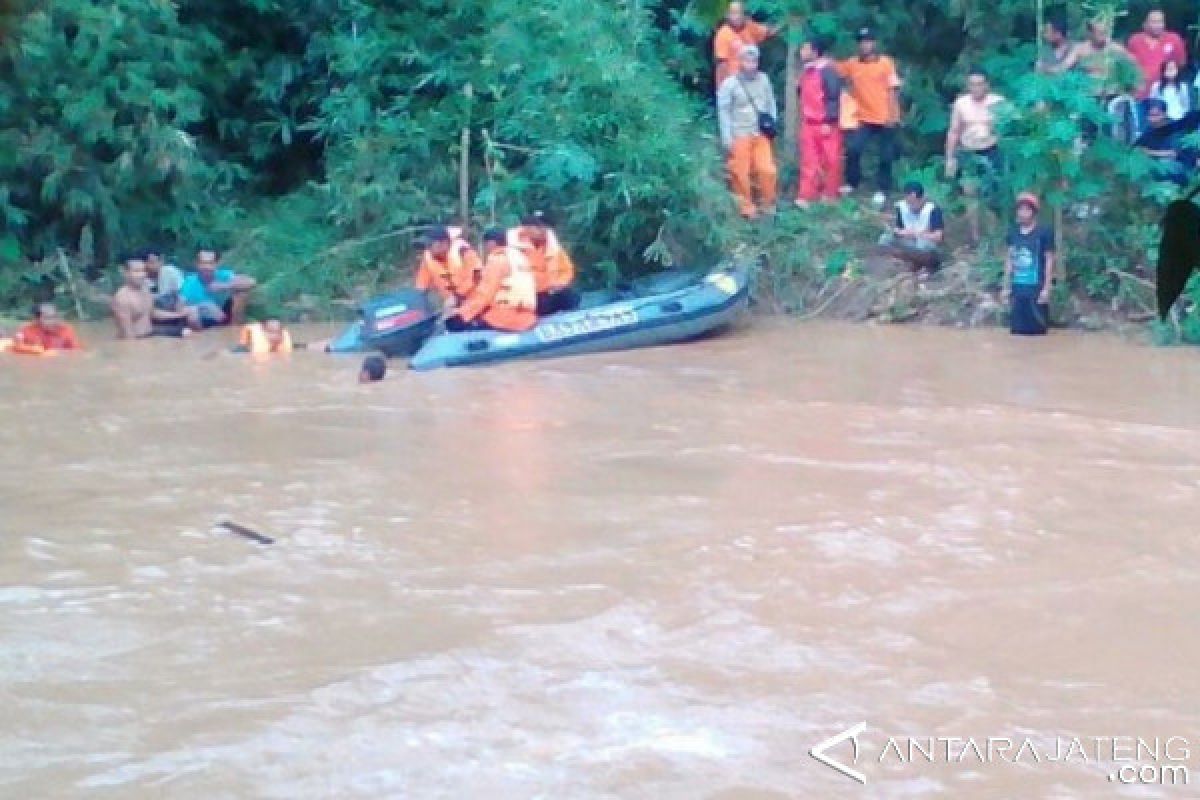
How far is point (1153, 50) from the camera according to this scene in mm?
12789

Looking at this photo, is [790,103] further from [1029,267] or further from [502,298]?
[502,298]

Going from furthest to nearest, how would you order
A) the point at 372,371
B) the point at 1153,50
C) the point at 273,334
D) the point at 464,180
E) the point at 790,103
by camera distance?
the point at 790,103 < the point at 464,180 < the point at 1153,50 < the point at 273,334 < the point at 372,371

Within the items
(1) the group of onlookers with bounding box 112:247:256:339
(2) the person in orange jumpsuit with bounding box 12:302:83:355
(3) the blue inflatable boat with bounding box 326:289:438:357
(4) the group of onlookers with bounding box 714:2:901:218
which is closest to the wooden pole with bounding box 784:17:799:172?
(4) the group of onlookers with bounding box 714:2:901:218

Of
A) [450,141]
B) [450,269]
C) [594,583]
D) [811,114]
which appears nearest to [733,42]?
[811,114]

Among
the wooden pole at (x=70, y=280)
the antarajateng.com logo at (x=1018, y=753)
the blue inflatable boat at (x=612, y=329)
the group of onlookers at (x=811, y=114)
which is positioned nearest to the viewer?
the antarajateng.com logo at (x=1018, y=753)

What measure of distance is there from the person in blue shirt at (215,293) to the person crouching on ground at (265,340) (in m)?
1.36

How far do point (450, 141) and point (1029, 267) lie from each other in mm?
4953

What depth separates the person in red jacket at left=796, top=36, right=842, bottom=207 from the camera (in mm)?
14109

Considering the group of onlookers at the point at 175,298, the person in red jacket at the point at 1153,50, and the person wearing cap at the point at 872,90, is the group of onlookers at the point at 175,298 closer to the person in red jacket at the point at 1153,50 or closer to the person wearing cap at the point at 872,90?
the person wearing cap at the point at 872,90

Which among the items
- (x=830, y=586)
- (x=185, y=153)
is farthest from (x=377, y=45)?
(x=830, y=586)

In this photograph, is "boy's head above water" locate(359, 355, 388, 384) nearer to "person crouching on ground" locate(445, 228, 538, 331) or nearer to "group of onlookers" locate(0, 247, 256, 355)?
"person crouching on ground" locate(445, 228, 538, 331)

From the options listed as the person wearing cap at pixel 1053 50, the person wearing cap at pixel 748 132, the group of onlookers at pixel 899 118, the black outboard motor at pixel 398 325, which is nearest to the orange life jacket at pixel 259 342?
the black outboard motor at pixel 398 325

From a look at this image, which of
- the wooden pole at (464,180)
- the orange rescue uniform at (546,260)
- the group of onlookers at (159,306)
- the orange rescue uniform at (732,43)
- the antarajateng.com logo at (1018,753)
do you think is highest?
the orange rescue uniform at (732,43)

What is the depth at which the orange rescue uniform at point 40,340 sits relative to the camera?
497 inches
